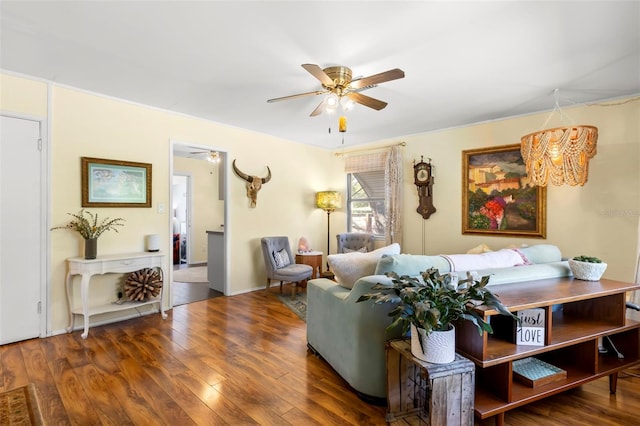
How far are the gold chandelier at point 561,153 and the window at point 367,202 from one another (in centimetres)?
258

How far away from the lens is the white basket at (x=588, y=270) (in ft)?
6.97

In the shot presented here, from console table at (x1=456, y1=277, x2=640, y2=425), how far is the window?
3257mm

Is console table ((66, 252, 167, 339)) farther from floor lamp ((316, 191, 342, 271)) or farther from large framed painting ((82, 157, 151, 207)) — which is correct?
floor lamp ((316, 191, 342, 271))

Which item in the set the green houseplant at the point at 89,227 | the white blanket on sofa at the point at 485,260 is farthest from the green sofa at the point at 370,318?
the green houseplant at the point at 89,227

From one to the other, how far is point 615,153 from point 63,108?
5684 mm

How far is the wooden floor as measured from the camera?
185 centimetres

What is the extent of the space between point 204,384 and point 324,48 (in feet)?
8.54

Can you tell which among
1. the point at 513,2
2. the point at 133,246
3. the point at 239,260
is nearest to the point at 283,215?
the point at 239,260

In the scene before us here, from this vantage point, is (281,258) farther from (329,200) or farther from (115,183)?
(115,183)

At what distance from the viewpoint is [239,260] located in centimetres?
462

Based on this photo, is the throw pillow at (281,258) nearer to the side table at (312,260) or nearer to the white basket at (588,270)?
the side table at (312,260)

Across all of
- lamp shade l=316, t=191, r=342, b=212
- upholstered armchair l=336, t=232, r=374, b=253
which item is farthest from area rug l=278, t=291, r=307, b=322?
lamp shade l=316, t=191, r=342, b=212

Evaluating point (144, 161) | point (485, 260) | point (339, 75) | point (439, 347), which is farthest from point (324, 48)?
point (144, 161)

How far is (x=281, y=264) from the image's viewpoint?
4.62 metres
